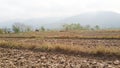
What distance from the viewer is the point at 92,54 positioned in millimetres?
15875

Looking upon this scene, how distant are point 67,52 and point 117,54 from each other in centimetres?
401

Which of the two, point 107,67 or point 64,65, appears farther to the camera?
point 64,65

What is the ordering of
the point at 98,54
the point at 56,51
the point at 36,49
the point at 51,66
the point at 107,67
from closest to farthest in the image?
the point at 107,67, the point at 51,66, the point at 98,54, the point at 56,51, the point at 36,49

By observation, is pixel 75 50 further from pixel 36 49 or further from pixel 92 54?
pixel 36 49

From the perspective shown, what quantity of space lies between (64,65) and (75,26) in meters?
141

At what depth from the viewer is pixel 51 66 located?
12156 millimetres

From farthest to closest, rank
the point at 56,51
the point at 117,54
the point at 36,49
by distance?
the point at 36,49, the point at 56,51, the point at 117,54

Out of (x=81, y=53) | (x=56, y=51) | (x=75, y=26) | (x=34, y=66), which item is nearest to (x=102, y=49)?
(x=81, y=53)

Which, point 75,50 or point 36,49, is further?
point 36,49

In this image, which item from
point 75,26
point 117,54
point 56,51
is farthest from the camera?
point 75,26

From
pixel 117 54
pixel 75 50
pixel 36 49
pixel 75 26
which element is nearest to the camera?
pixel 117 54

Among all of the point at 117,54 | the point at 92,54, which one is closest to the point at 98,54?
the point at 92,54

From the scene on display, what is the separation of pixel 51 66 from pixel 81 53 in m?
4.79

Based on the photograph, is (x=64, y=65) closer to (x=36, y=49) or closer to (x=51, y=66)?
(x=51, y=66)
